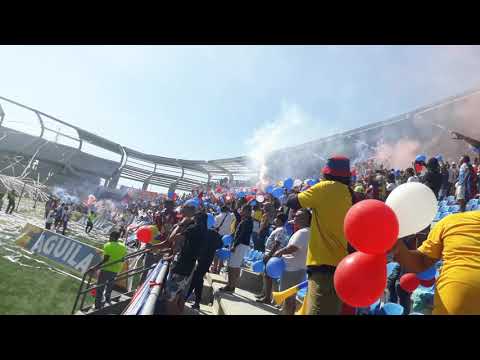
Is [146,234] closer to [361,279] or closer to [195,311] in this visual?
[195,311]

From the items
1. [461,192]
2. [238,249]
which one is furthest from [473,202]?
[238,249]

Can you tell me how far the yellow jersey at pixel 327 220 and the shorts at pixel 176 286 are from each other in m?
2.58

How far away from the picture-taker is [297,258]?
425 centimetres

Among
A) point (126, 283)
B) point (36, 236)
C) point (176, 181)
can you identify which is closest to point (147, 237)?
point (126, 283)

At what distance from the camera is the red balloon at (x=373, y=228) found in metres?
1.74

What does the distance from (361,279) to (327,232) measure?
76cm

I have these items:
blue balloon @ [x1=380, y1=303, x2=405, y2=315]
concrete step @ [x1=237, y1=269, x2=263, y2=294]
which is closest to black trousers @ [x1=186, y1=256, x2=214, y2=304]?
concrete step @ [x1=237, y1=269, x2=263, y2=294]

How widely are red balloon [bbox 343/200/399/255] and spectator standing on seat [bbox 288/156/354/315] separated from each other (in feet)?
2.09

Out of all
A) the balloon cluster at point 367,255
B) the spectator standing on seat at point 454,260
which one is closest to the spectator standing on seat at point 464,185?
the spectator standing on seat at point 454,260

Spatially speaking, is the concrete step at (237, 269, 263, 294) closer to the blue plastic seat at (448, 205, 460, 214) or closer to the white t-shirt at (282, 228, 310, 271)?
the white t-shirt at (282, 228, 310, 271)

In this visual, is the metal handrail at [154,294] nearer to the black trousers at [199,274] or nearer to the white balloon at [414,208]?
the black trousers at [199,274]

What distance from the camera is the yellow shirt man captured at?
171 cm

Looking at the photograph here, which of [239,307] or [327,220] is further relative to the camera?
[239,307]
